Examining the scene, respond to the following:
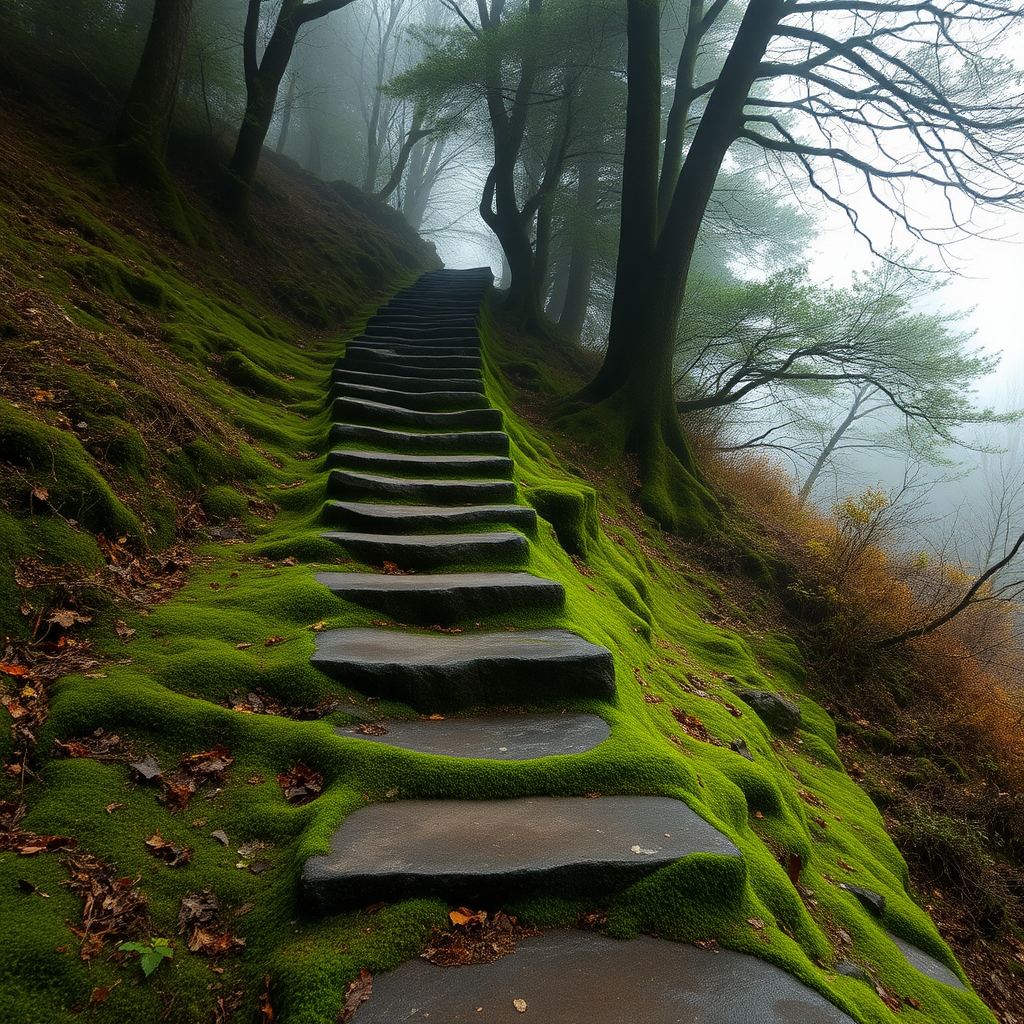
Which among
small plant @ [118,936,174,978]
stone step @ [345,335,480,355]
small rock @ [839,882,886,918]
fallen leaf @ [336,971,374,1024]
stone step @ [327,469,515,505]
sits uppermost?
stone step @ [345,335,480,355]

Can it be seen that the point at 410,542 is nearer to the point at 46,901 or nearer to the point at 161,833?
the point at 161,833

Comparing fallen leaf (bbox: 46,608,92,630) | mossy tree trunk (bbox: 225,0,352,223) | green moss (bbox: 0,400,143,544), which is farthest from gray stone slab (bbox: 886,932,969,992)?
mossy tree trunk (bbox: 225,0,352,223)

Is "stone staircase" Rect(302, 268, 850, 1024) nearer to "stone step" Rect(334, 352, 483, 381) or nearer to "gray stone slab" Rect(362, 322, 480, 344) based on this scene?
"stone step" Rect(334, 352, 483, 381)

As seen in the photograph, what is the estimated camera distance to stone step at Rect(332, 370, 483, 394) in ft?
25.6

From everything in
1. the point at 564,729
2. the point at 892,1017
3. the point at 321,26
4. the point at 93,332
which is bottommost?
the point at 892,1017

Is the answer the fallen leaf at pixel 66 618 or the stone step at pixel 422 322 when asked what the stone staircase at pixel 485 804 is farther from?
the stone step at pixel 422 322

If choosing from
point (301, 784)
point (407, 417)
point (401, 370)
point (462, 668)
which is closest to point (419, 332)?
point (401, 370)

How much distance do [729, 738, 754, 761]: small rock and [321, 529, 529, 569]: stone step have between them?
201cm

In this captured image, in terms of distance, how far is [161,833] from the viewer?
2.10 metres

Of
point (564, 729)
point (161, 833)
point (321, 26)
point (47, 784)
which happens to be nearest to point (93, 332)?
point (47, 784)

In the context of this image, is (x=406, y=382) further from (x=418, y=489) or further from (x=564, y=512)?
(x=564, y=512)

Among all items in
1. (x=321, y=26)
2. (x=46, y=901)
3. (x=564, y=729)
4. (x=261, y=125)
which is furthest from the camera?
(x=321, y=26)

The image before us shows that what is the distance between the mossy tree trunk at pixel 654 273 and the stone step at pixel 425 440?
3345 millimetres

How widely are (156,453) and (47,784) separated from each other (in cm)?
291
